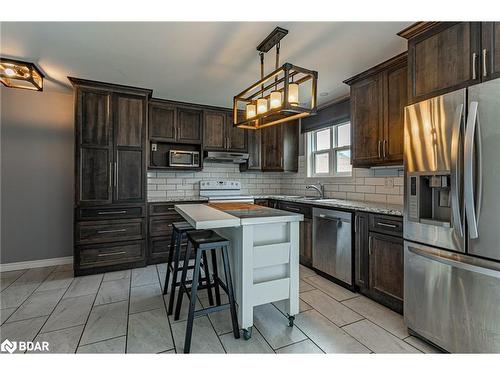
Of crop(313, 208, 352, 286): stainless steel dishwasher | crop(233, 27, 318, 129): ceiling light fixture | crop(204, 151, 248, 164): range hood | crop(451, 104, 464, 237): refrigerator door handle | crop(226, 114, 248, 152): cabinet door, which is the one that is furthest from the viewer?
crop(226, 114, 248, 152): cabinet door

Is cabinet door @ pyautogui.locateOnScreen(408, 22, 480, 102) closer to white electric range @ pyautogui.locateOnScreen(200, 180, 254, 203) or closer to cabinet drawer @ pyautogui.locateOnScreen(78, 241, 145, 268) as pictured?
white electric range @ pyautogui.locateOnScreen(200, 180, 254, 203)

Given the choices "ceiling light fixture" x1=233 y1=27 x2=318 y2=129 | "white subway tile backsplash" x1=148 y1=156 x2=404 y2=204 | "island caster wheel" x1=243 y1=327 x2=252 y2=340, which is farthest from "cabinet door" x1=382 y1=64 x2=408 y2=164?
"island caster wheel" x1=243 y1=327 x2=252 y2=340

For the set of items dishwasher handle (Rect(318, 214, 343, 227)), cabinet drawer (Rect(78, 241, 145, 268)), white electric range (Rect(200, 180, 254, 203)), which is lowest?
cabinet drawer (Rect(78, 241, 145, 268))

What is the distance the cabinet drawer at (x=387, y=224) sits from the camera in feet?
7.00

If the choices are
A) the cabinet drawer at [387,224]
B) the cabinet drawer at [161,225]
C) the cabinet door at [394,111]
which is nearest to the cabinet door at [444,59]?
the cabinet door at [394,111]

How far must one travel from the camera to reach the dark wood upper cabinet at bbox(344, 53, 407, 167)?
246 centimetres

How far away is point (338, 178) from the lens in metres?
3.66

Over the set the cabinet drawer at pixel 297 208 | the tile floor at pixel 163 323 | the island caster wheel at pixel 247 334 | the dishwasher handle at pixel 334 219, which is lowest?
the tile floor at pixel 163 323

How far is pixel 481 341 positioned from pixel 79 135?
165 inches

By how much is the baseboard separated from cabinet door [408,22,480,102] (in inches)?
182

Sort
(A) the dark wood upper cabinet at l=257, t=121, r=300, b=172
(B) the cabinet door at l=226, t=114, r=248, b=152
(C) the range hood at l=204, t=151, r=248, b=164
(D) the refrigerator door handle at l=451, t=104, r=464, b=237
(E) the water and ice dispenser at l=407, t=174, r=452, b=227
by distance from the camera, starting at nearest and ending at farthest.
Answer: (D) the refrigerator door handle at l=451, t=104, r=464, b=237, (E) the water and ice dispenser at l=407, t=174, r=452, b=227, (C) the range hood at l=204, t=151, r=248, b=164, (B) the cabinet door at l=226, t=114, r=248, b=152, (A) the dark wood upper cabinet at l=257, t=121, r=300, b=172

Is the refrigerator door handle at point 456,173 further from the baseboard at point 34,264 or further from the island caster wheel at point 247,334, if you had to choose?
the baseboard at point 34,264

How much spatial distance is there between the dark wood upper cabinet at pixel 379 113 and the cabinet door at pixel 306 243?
99cm
